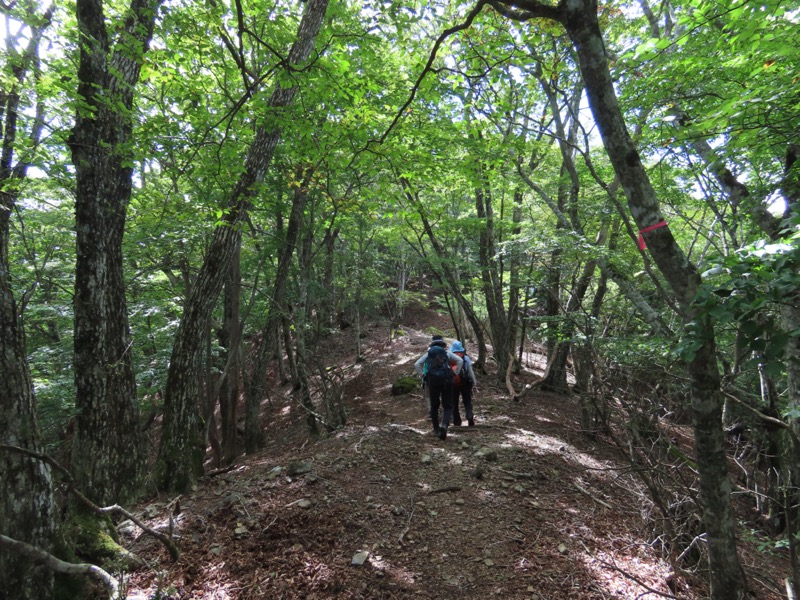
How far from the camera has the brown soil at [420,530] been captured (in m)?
3.27

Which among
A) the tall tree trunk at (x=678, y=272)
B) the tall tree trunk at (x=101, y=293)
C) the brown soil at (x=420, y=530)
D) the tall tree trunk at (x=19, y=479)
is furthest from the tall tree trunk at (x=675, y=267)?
the tall tree trunk at (x=101, y=293)

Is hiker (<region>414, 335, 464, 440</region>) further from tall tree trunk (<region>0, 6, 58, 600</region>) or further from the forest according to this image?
tall tree trunk (<region>0, 6, 58, 600</region>)

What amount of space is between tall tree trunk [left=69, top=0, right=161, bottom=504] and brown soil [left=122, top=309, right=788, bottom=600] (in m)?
0.84

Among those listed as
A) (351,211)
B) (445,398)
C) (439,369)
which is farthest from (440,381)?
(351,211)

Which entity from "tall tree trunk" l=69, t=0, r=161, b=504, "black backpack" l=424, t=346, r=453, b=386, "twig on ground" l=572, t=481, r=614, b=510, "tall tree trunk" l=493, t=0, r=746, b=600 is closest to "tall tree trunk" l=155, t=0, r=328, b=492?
"tall tree trunk" l=69, t=0, r=161, b=504

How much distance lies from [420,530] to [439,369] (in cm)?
283

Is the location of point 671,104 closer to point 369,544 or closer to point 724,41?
point 724,41

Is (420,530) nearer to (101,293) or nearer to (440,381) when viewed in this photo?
(440,381)

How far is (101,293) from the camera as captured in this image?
5.00 m

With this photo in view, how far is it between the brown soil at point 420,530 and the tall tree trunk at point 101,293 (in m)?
0.84

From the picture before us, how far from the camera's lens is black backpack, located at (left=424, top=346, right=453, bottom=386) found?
6.56 metres

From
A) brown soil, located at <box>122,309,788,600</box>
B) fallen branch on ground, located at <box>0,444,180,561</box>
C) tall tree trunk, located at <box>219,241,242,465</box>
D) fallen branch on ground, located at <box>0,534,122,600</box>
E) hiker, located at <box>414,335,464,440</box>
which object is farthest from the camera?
tall tree trunk, located at <box>219,241,242,465</box>

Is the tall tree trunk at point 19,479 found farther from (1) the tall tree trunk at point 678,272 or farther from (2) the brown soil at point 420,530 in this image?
(1) the tall tree trunk at point 678,272

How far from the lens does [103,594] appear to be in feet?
9.01
